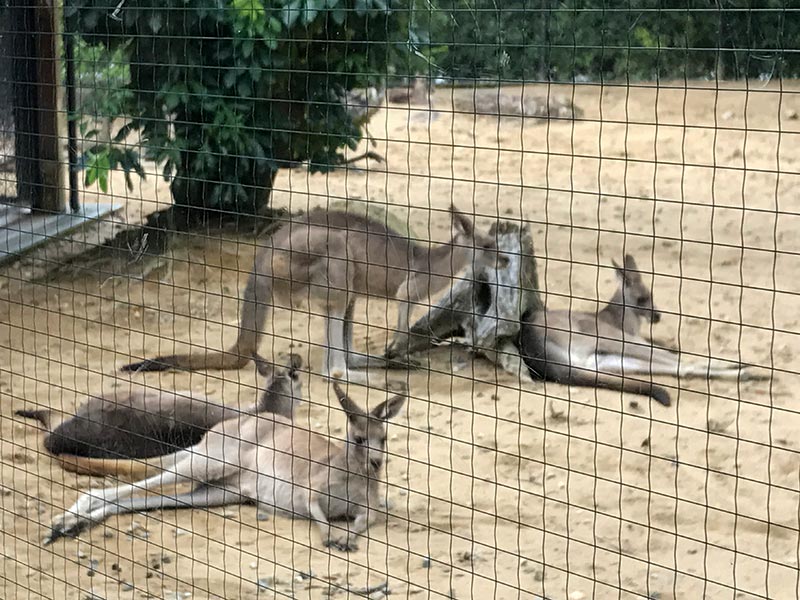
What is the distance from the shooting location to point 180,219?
7703mm

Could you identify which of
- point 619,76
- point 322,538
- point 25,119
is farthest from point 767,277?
point 25,119

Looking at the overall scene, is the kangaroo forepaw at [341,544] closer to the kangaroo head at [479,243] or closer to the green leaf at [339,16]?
the kangaroo head at [479,243]

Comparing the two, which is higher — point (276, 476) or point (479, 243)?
point (479, 243)

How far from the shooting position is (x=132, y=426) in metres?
4.22

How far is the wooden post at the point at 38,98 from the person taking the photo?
5684 millimetres

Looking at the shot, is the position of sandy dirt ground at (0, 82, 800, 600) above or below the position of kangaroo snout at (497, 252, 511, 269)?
below

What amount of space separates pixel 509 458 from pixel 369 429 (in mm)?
730

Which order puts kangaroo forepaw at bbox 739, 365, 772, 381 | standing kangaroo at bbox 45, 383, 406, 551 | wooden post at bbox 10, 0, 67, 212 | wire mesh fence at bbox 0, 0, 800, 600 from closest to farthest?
wire mesh fence at bbox 0, 0, 800, 600 < standing kangaroo at bbox 45, 383, 406, 551 < kangaroo forepaw at bbox 739, 365, 772, 381 < wooden post at bbox 10, 0, 67, 212

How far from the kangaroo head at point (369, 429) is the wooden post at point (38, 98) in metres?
2.48

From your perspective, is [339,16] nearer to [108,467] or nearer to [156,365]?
[156,365]

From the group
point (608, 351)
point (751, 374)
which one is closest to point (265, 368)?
point (608, 351)

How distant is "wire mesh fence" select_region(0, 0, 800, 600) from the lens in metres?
3.31

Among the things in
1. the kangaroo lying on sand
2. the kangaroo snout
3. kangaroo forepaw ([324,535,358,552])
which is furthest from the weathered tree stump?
kangaroo forepaw ([324,535,358,552])

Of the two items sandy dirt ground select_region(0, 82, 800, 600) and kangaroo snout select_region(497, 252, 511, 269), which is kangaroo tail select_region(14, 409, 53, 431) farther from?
kangaroo snout select_region(497, 252, 511, 269)
